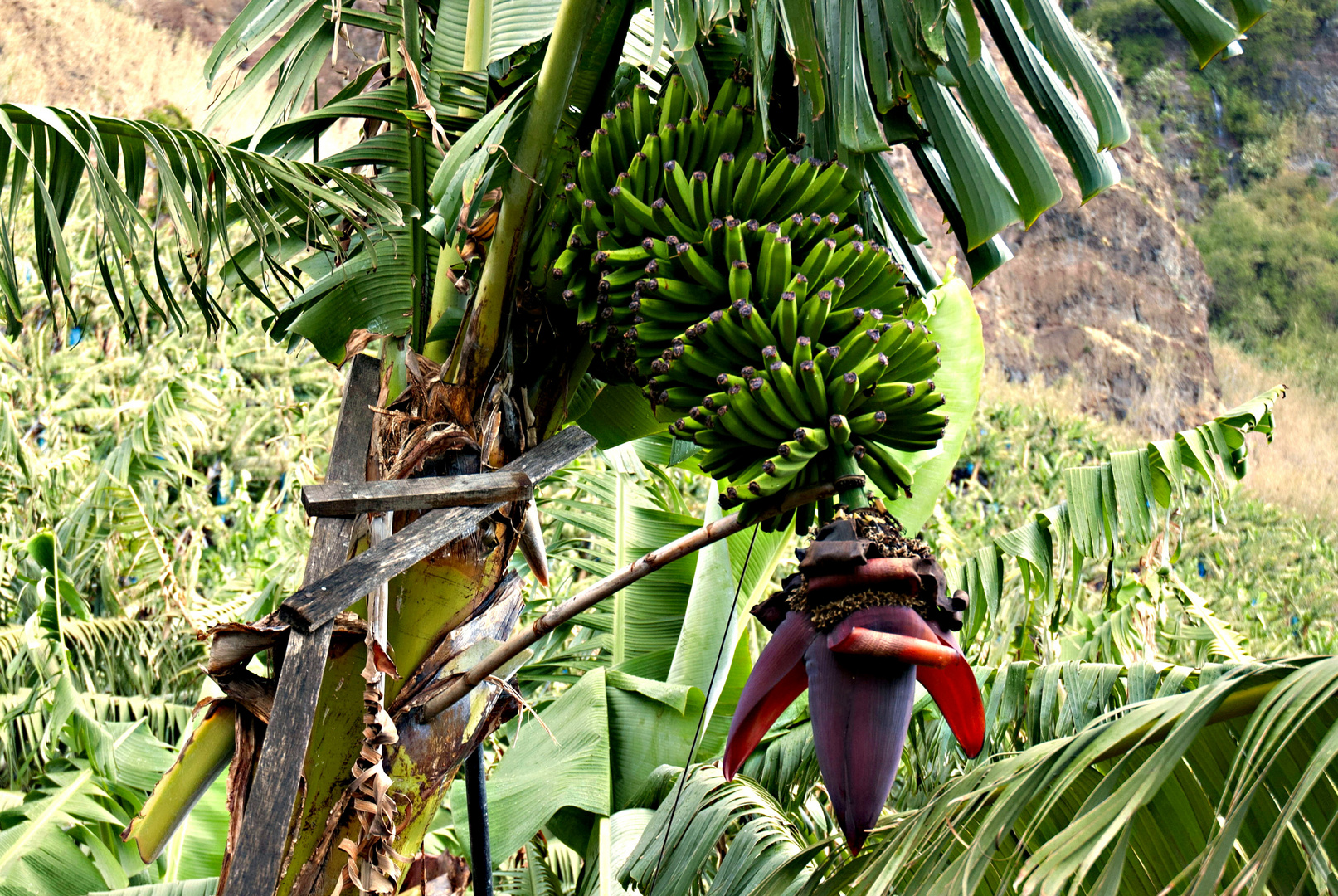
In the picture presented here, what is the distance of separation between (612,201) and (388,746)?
911 mm

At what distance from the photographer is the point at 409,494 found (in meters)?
1.60

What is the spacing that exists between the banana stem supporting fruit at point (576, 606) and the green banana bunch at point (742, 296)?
0.10 meters

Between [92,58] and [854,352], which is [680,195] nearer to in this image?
[854,352]

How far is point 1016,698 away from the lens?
7.13 feet

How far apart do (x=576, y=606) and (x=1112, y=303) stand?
1446cm

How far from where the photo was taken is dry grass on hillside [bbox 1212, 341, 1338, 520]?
36.7ft

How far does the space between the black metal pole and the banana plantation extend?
0.01 metres

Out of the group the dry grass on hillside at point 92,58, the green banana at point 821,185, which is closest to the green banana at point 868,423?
the green banana at point 821,185

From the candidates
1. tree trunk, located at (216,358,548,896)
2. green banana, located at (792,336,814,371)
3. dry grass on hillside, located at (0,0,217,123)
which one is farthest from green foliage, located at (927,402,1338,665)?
dry grass on hillside, located at (0,0,217,123)

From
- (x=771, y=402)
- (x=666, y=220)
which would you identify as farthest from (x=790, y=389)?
(x=666, y=220)

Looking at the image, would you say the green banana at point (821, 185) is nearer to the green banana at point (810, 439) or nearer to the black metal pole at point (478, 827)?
the green banana at point (810, 439)

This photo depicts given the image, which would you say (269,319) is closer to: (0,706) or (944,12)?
(944,12)

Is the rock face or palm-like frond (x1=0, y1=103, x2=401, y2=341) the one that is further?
the rock face

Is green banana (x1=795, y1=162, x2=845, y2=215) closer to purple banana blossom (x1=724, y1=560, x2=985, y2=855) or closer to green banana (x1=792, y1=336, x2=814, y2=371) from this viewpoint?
green banana (x1=792, y1=336, x2=814, y2=371)
